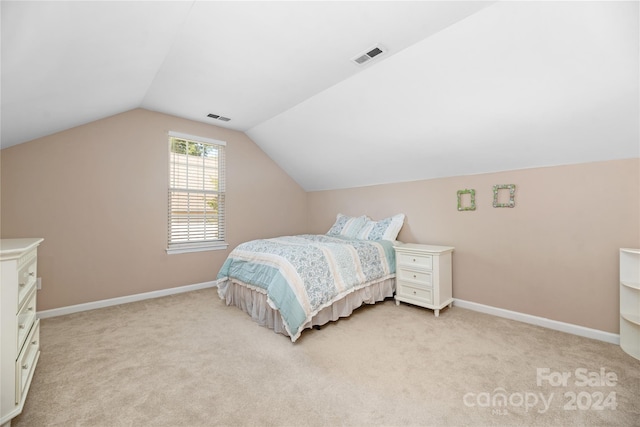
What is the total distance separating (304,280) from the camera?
250cm

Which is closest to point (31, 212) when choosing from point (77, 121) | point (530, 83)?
point (77, 121)

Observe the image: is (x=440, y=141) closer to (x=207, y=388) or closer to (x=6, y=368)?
(x=207, y=388)

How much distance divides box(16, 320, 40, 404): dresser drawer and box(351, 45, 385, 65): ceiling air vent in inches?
117

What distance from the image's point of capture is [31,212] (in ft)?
9.39

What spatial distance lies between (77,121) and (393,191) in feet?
12.8

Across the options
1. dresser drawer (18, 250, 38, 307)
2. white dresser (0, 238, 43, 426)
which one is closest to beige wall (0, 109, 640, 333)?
dresser drawer (18, 250, 38, 307)

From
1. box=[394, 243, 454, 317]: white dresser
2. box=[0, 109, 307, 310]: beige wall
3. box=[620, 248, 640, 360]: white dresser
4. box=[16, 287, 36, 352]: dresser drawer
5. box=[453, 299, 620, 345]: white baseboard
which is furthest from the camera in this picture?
box=[394, 243, 454, 317]: white dresser

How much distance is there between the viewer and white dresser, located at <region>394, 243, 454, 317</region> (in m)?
2.97

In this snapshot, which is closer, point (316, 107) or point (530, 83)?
point (530, 83)

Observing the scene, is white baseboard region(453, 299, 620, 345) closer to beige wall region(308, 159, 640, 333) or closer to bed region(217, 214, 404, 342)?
beige wall region(308, 159, 640, 333)

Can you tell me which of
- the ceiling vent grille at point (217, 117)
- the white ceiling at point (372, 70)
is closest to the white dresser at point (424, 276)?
the white ceiling at point (372, 70)

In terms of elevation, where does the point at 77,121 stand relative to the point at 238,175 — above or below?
above

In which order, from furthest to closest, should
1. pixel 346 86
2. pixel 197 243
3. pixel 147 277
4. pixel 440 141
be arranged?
pixel 197 243, pixel 147 277, pixel 440 141, pixel 346 86

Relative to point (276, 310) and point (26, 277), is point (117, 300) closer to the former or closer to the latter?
point (26, 277)
